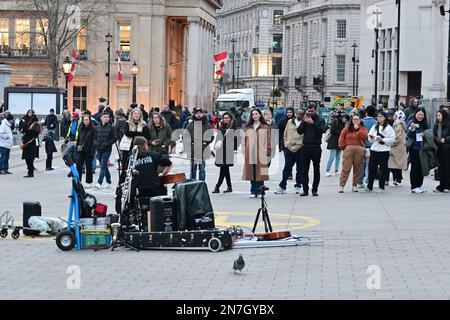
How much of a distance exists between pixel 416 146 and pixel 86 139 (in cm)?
735

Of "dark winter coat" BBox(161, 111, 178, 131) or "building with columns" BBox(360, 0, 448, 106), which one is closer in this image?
"dark winter coat" BBox(161, 111, 178, 131)

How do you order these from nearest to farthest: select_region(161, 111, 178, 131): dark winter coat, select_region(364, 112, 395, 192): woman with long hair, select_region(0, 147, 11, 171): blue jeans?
select_region(364, 112, 395, 192): woman with long hair → select_region(0, 147, 11, 171): blue jeans → select_region(161, 111, 178, 131): dark winter coat

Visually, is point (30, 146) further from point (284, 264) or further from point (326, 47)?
point (326, 47)

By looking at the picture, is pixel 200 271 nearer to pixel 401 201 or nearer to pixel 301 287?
pixel 301 287

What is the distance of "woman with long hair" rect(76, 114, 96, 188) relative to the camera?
87.9ft

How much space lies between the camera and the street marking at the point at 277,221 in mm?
19297

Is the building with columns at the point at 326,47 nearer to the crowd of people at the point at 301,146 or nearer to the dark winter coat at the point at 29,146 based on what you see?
the dark winter coat at the point at 29,146

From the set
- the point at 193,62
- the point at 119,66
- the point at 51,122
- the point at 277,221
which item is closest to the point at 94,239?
the point at 277,221

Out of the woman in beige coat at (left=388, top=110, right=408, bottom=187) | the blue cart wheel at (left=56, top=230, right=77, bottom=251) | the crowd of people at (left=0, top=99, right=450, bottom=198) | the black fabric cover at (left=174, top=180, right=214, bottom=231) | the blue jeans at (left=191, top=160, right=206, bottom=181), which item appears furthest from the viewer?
the woman in beige coat at (left=388, top=110, right=408, bottom=187)

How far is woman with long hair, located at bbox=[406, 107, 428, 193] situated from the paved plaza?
297cm

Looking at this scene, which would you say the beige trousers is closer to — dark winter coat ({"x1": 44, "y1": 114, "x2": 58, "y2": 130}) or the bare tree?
dark winter coat ({"x1": 44, "y1": 114, "x2": 58, "y2": 130})

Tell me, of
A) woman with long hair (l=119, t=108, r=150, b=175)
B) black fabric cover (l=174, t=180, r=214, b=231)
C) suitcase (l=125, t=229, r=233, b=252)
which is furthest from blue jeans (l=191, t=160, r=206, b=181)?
suitcase (l=125, t=229, r=233, b=252)

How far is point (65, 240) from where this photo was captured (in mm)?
16109

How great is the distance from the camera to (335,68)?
117m
